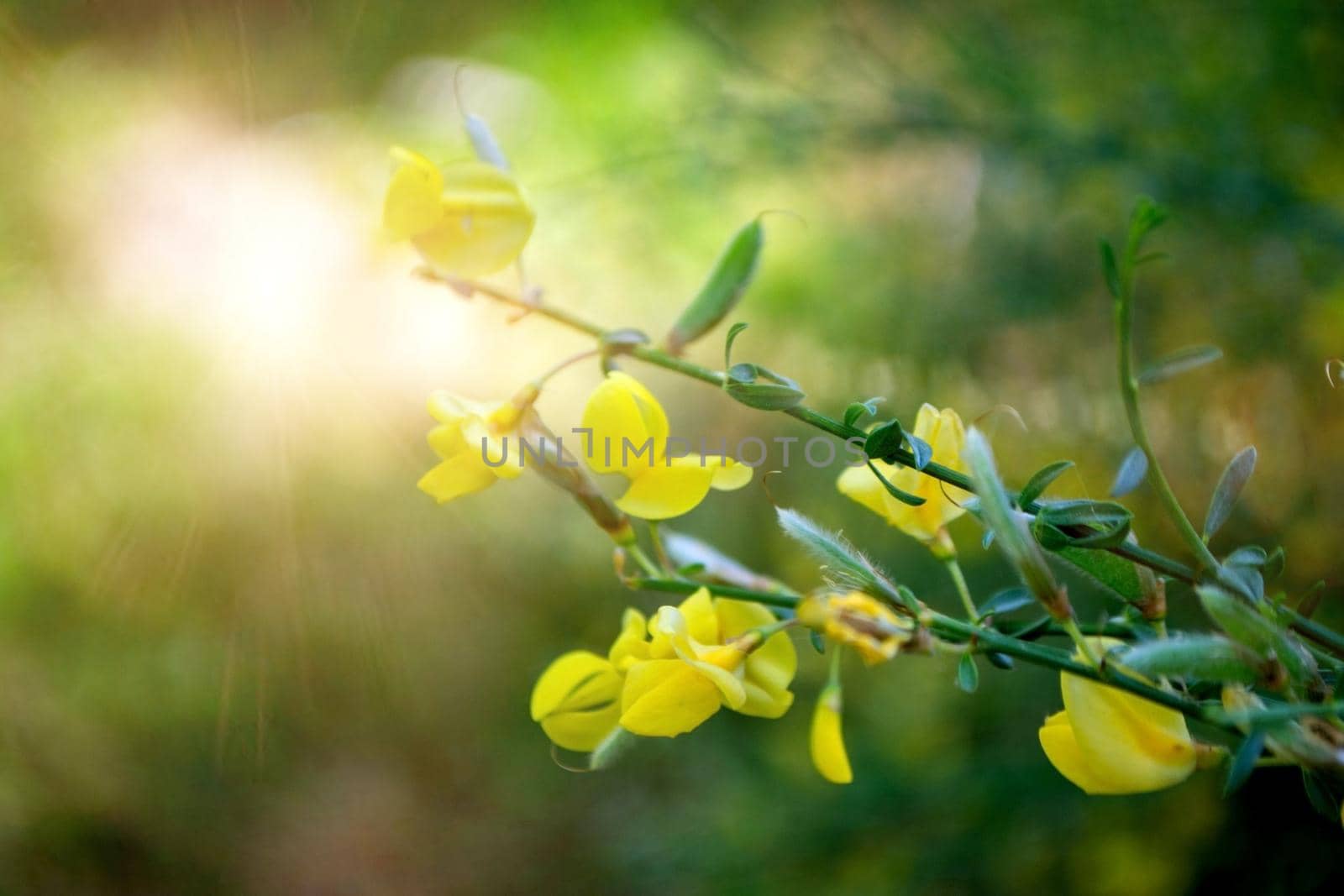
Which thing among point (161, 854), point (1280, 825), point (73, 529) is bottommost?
point (161, 854)

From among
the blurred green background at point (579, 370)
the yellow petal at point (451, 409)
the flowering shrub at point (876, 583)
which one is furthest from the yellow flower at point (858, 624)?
the blurred green background at point (579, 370)

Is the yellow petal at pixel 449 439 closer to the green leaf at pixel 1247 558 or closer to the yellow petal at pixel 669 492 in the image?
the yellow petal at pixel 669 492

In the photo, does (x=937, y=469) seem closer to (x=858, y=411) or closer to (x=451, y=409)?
(x=858, y=411)

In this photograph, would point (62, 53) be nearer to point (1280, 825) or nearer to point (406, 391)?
point (406, 391)

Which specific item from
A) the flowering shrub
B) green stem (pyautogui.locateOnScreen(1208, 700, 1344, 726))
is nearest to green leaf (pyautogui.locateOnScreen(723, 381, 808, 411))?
the flowering shrub

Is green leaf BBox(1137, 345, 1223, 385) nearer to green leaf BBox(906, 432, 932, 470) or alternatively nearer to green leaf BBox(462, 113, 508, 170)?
green leaf BBox(906, 432, 932, 470)

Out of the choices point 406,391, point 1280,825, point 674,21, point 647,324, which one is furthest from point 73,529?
point 1280,825

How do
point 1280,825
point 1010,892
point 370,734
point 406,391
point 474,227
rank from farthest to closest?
point 370,734 → point 406,391 → point 1010,892 → point 1280,825 → point 474,227
